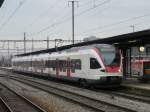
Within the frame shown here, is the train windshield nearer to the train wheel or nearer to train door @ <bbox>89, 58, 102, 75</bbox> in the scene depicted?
train door @ <bbox>89, 58, 102, 75</bbox>

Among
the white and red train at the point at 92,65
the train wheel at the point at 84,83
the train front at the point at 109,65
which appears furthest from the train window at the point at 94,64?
the train wheel at the point at 84,83

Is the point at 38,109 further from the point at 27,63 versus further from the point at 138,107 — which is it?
the point at 27,63

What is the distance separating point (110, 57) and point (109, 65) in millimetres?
613

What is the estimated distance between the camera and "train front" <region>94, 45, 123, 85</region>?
81.3 feet

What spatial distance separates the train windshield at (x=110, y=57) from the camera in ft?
82.3

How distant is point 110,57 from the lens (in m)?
25.3

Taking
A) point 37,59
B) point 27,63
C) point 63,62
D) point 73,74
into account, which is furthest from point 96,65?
point 27,63

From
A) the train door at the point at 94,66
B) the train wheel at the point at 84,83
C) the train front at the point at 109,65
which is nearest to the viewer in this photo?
the train front at the point at 109,65

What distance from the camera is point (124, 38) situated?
25688mm

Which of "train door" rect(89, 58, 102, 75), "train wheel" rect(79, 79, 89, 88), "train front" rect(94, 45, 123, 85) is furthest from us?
"train wheel" rect(79, 79, 89, 88)

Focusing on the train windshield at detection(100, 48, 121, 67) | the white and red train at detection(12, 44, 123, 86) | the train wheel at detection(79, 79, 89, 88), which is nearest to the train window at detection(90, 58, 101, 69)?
the white and red train at detection(12, 44, 123, 86)

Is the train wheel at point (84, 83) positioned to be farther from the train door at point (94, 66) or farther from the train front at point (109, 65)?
the train front at point (109, 65)

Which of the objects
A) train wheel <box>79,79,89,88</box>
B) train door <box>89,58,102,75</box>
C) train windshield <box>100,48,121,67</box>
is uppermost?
train windshield <box>100,48,121,67</box>

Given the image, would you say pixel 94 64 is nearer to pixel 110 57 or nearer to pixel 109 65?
pixel 109 65
